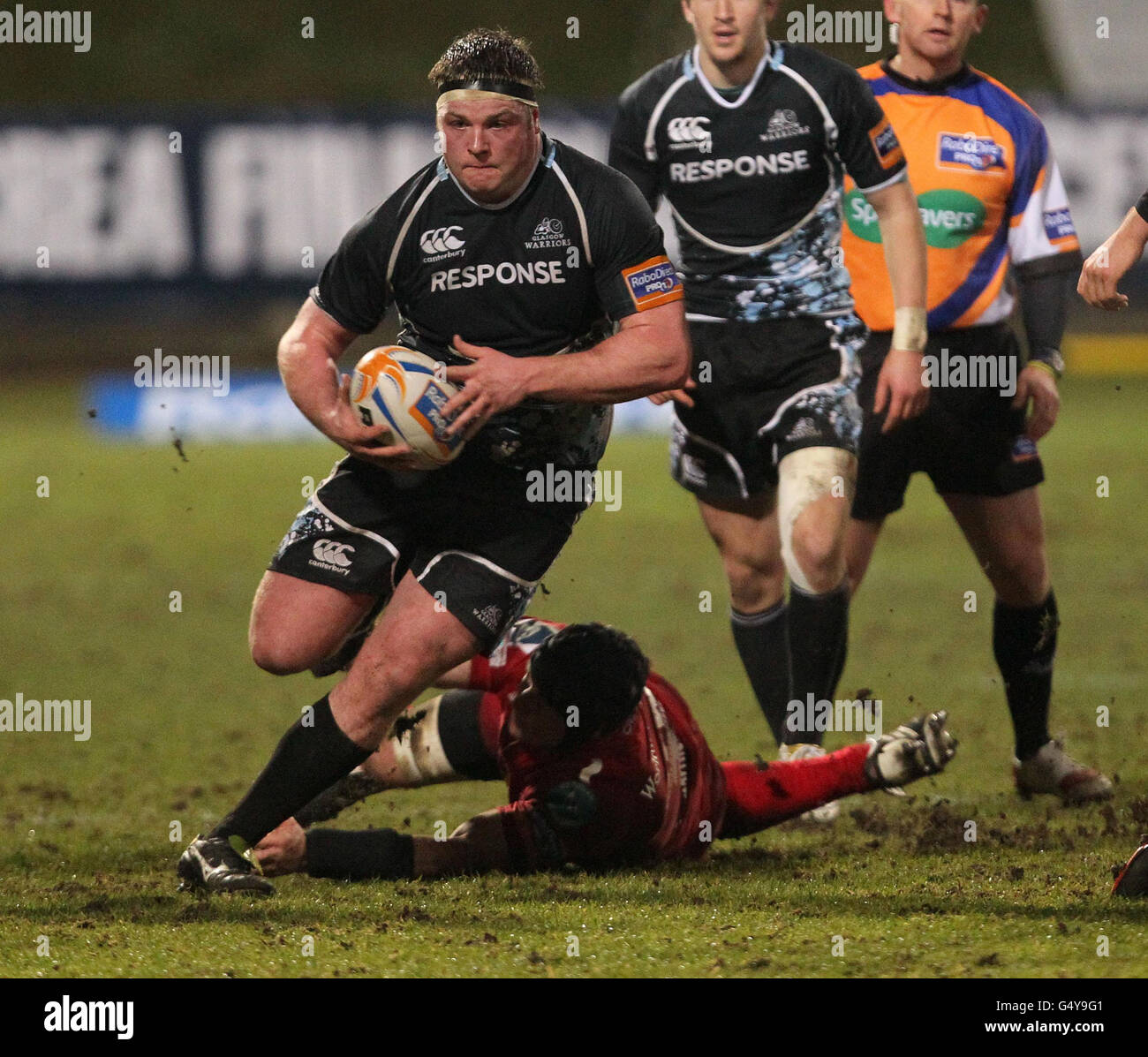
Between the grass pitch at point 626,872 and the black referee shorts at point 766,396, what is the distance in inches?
45.5

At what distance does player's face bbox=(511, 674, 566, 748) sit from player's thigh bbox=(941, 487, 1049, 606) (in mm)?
1772

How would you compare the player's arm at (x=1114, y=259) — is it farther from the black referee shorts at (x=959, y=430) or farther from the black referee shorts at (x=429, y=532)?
the black referee shorts at (x=429, y=532)

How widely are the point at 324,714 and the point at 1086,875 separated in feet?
6.59

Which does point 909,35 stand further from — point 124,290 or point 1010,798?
point 124,290

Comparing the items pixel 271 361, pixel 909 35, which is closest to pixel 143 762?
pixel 909 35

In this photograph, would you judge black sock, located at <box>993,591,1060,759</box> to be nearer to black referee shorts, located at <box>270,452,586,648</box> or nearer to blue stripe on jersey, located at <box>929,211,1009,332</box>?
blue stripe on jersey, located at <box>929,211,1009,332</box>

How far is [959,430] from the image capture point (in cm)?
602

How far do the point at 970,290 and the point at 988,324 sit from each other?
0.14 meters

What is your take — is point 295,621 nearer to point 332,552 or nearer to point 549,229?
point 332,552

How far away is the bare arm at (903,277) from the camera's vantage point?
560 cm

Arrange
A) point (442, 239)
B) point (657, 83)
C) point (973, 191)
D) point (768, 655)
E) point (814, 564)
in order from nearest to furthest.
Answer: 1. point (442, 239)
2. point (814, 564)
3. point (657, 83)
4. point (973, 191)
5. point (768, 655)

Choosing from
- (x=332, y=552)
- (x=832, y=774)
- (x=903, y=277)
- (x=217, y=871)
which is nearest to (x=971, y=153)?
(x=903, y=277)

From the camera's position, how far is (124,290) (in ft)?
60.2

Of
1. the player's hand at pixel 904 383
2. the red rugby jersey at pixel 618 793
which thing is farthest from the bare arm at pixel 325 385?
the player's hand at pixel 904 383
